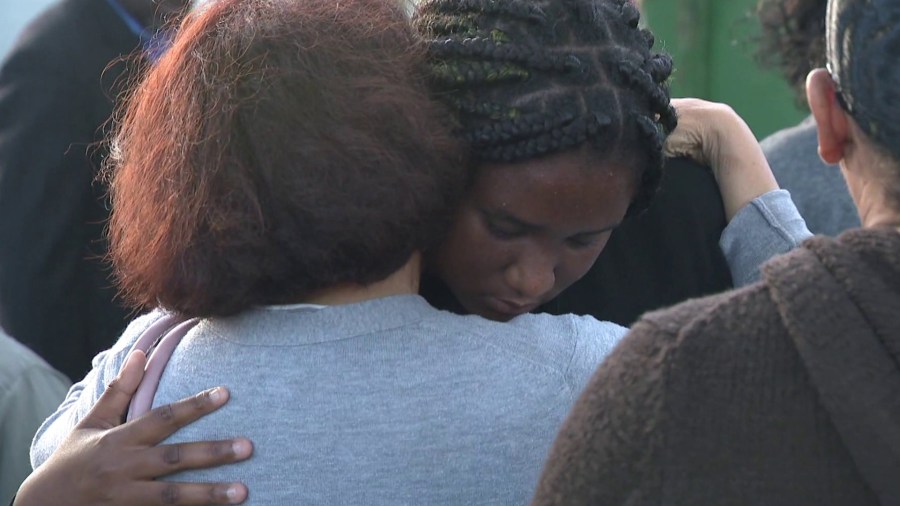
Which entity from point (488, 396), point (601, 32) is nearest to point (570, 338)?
point (488, 396)

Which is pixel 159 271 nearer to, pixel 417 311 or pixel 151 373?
pixel 151 373

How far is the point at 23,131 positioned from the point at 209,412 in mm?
1597

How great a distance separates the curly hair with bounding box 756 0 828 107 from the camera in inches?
129

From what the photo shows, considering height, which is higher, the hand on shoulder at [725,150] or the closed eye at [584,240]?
the closed eye at [584,240]

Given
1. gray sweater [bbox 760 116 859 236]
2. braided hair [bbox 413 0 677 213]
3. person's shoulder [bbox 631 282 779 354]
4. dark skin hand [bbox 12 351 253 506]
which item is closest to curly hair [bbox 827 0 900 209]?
person's shoulder [bbox 631 282 779 354]

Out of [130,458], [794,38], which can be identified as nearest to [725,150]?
[130,458]

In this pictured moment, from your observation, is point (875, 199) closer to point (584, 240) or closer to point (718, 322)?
point (718, 322)

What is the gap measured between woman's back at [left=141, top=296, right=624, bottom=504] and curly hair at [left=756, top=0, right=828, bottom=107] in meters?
2.06

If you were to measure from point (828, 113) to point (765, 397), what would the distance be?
31cm

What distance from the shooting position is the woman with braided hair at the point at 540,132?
160 cm

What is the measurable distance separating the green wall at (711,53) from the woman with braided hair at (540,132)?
4.39 meters

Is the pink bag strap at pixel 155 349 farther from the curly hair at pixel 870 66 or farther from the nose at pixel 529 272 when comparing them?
the curly hair at pixel 870 66

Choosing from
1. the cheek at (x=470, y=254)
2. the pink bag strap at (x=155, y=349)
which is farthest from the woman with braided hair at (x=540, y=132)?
the pink bag strap at (x=155, y=349)

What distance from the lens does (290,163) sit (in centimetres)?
147
